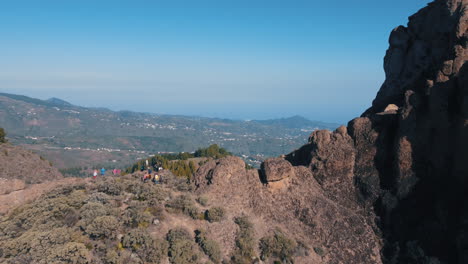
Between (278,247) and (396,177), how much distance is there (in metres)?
12.0

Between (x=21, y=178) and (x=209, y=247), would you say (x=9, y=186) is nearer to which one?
(x=21, y=178)

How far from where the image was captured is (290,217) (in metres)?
28.4

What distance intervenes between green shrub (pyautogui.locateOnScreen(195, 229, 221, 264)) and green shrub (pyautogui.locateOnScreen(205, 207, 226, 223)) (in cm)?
174

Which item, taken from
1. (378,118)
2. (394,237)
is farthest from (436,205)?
(378,118)

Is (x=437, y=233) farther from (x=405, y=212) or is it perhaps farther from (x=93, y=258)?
(x=93, y=258)

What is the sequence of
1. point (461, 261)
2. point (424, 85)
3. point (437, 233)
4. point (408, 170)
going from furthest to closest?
point (424, 85) → point (408, 170) → point (437, 233) → point (461, 261)

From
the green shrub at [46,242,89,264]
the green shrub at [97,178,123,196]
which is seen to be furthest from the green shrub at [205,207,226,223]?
the green shrub at [46,242,89,264]

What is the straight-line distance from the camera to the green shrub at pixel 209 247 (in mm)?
23734

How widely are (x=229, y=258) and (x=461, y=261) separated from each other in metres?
15.7

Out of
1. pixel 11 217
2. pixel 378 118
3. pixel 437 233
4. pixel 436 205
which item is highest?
pixel 378 118

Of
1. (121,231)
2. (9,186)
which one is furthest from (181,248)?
(9,186)

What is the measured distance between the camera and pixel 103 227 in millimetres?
22984

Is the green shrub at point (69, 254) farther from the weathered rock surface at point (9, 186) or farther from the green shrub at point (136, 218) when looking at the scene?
the weathered rock surface at point (9, 186)

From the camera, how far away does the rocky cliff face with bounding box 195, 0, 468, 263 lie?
2361cm
